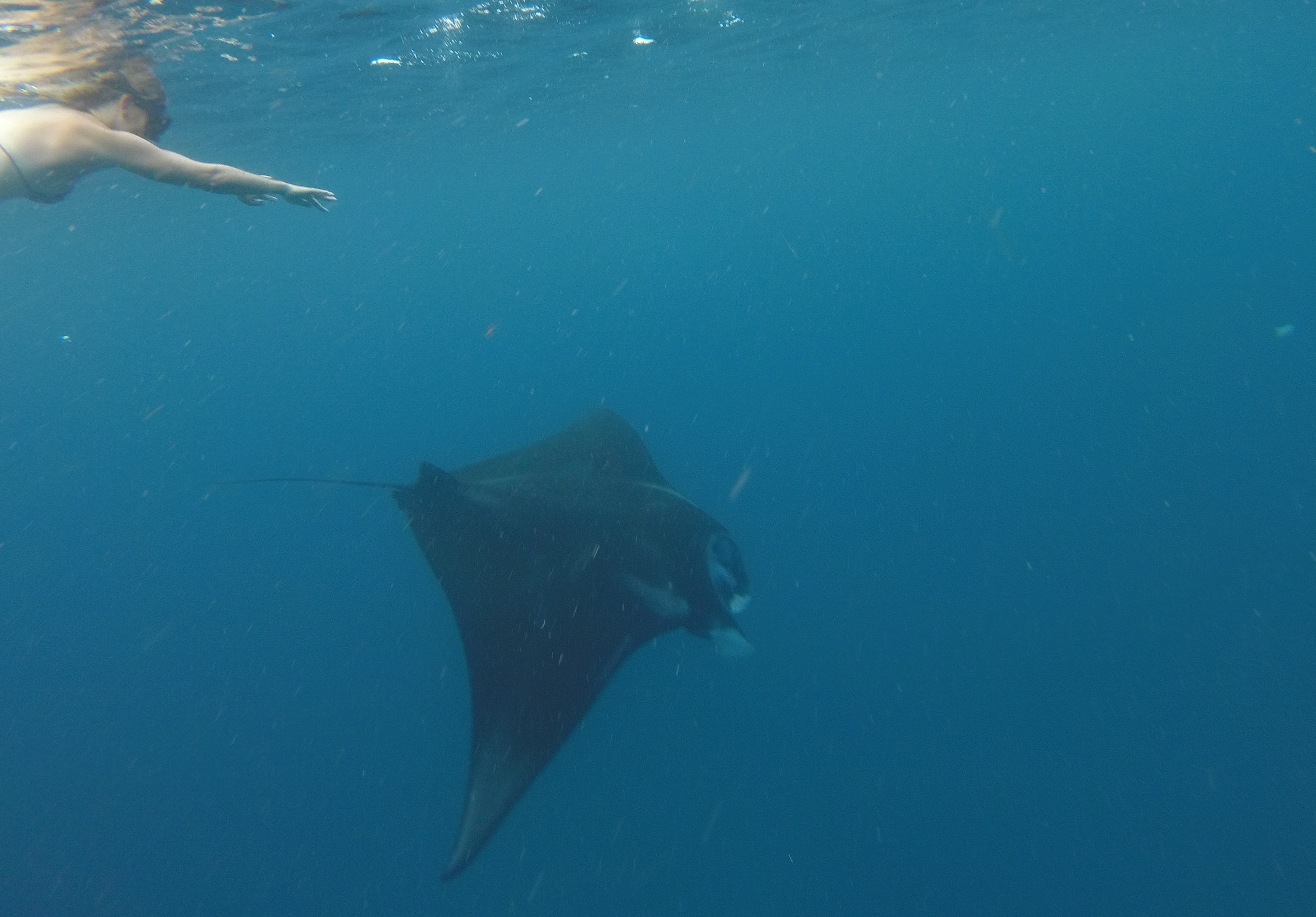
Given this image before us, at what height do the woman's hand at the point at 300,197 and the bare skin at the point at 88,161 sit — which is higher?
the bare skin at the point at 88,161

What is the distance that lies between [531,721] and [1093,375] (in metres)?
17.4

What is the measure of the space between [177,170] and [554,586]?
10.3 ft

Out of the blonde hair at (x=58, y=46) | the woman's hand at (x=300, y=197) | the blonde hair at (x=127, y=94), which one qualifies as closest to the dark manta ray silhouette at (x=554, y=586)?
the woman's hand at (x=300, y=197)

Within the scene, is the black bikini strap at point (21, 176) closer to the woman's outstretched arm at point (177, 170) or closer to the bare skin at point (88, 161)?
the bare skin at point (88, 161)

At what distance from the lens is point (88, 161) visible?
3549 millimetres

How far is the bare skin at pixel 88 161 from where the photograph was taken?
129 inches

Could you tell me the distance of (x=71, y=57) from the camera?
31.6ft

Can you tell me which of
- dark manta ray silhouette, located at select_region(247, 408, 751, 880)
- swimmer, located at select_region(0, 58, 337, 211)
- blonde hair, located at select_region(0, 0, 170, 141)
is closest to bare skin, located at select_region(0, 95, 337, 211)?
swimmer, located at select_region(0, 58, 337, 211)

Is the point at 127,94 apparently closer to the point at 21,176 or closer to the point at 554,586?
the point at 21,176

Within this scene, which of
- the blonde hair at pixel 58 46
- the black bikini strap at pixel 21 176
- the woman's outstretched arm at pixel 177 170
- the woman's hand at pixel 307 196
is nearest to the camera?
the black bikini strap at pixel 21 176

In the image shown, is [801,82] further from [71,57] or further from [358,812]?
[358,812]

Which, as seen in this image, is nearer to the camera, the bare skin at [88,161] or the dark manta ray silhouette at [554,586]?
the bare skin at [88,161]

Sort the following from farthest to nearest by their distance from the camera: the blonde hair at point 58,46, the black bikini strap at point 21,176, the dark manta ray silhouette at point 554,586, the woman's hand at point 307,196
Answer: the blonde hair at point 58,46 → the dark manta ray silhouette at point 554,586 → the woman's hand at point 307,196 → the black bikini strap at point 21,176

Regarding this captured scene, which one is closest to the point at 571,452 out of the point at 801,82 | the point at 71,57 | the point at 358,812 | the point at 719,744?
the point at 719,744
